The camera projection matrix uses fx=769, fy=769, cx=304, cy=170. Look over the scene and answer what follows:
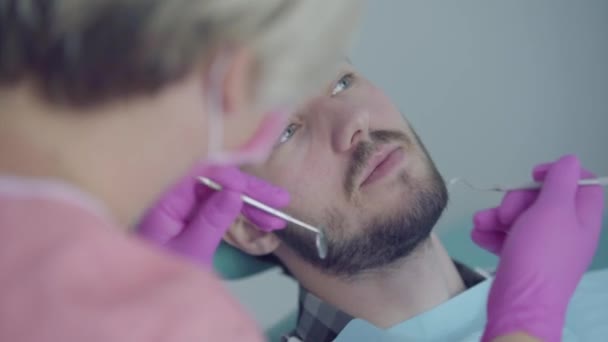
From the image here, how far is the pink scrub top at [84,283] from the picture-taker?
40 cm

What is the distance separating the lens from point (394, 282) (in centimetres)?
121

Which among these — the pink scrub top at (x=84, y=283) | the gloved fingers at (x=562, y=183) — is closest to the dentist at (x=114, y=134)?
the pink scrub top at (x=84, y=283)

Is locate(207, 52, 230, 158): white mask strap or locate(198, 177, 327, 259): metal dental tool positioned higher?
locate(207, 52, 230, 158): white mask strap

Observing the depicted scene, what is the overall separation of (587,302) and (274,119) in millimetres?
908

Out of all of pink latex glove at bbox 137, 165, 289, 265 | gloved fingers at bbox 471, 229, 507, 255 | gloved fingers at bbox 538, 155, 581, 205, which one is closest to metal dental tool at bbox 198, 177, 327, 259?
pink latex glove at bbox 137, 165, 289, 265

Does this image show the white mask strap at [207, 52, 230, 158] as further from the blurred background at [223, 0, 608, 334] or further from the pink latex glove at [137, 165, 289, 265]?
the blurred background at [223, 0, 608, 334]

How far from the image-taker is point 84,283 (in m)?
0.41

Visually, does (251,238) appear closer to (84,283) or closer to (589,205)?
(589,205)

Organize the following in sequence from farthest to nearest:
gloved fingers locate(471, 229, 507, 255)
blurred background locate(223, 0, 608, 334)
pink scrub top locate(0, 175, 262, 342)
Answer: blurred background locate(223, 0, 608, 334) < gloved fingers locate(471, 229, 507, 255) < pink scrub top locate(0, 175, 262, 342)

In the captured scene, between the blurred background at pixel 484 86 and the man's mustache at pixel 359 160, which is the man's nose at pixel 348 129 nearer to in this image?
the man's mustache at pixel 359 160

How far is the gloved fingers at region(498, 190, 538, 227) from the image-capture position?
105 cm

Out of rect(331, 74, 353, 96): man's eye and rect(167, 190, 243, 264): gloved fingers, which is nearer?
rect(167, 190, 243, 264): gloved fingers

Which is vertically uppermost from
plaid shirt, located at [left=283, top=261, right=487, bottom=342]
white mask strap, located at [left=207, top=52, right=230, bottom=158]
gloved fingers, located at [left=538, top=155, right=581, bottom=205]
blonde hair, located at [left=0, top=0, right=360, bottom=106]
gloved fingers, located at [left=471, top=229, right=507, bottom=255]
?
blonde hair, located at [left=0, top=0, right=360, bottom=106]

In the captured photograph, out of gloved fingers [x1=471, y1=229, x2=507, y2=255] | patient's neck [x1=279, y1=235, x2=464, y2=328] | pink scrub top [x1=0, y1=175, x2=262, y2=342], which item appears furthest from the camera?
patient's neck [x1=279, y1=235, x2=464, y2=328]
